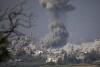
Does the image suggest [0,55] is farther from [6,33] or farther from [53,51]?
[53,51]

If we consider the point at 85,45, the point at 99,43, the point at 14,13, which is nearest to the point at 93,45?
the point at 99,43

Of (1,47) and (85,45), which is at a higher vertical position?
(85,45)

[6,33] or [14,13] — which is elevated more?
[14,13]

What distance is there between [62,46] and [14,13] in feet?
497

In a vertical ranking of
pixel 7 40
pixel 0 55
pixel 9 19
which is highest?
pixel 9 19

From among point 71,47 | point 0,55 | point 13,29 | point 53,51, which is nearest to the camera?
point 0,55

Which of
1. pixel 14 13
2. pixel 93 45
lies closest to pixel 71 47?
pixel 93 45

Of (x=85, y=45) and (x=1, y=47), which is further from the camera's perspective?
(x=85, y=45)

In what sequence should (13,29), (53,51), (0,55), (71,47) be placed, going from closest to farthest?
1. (0,55)
2. (13,29)
3. (53,51)
4. (71,47)

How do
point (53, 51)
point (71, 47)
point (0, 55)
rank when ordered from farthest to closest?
1. point (71, 47)
2. point (53, 51)
3. point (0, 55)

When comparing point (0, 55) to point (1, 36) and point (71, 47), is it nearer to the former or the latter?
point (1, 36)

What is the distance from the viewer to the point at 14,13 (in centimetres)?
750

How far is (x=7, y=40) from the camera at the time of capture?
22.9 ft

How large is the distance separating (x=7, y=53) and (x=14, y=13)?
4.62ft
